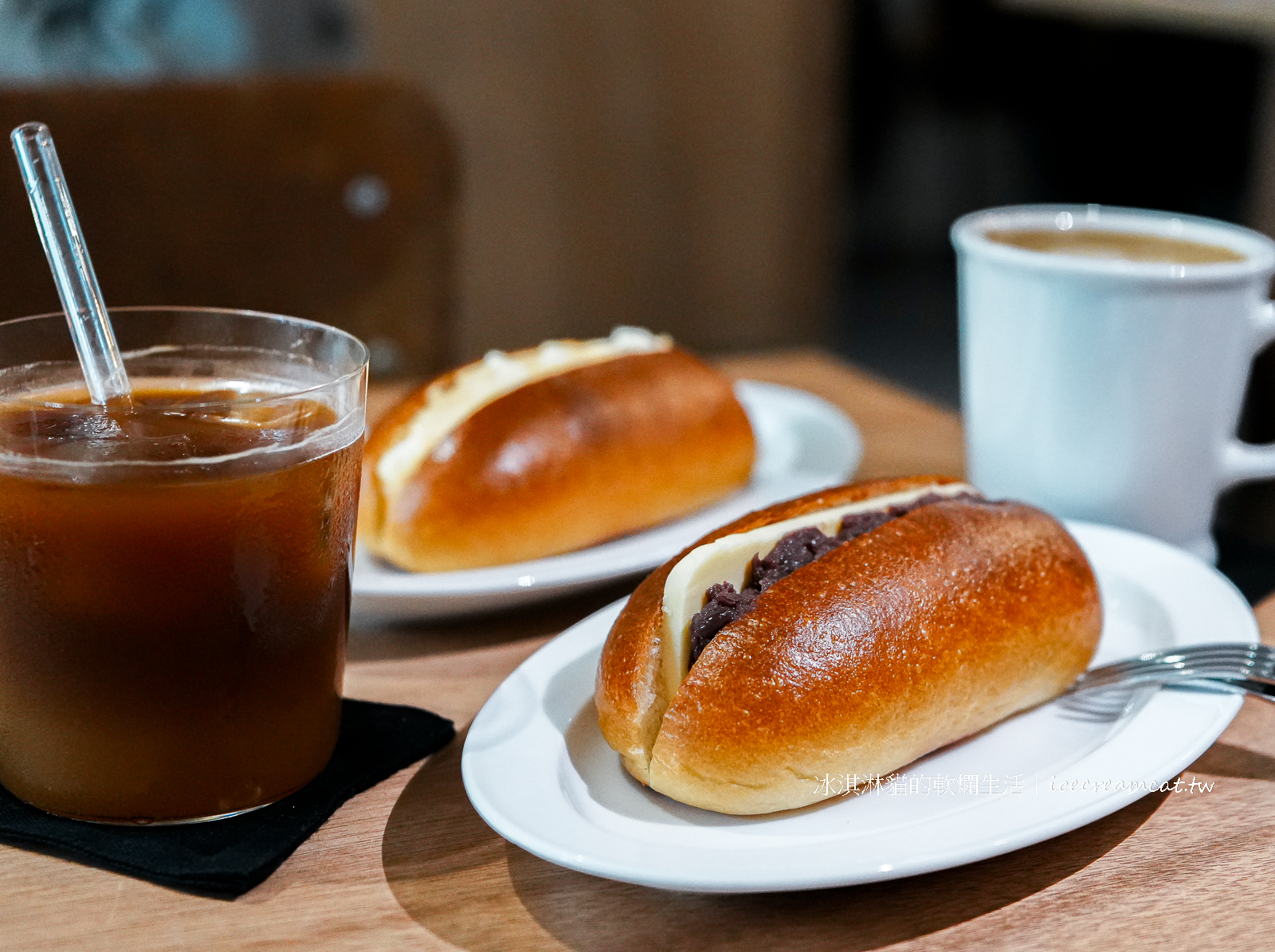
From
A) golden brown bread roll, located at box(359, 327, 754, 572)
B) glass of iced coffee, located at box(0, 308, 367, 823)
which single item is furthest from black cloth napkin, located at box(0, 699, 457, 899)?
golden brown bread roll, located at box(359, 327, 754, 572)

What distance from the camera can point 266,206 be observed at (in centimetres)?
277

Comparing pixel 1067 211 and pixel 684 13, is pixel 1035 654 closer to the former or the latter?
pixel 1067 211

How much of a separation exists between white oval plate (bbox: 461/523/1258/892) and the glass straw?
0.28m

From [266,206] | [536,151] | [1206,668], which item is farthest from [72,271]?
[536,151]

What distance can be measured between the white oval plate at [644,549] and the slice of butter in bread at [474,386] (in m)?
0.09

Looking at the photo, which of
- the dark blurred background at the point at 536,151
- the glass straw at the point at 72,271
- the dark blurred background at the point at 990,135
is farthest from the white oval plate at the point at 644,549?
the dark blurred background at the point at 990,135

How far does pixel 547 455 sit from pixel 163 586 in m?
0.51

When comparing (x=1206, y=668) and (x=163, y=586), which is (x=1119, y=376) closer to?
(x=1206, y=668)

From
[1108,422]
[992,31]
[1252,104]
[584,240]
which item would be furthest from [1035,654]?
[992,31]

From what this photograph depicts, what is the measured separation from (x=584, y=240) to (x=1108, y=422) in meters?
2.48

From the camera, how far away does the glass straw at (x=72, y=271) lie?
0.63m

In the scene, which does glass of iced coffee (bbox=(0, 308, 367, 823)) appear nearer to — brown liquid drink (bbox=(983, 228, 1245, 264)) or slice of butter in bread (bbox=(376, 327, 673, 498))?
slice of butter in bread (bbox=(376, 327, 673, 498))

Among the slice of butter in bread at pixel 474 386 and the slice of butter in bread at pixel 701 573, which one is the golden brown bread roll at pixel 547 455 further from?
the slice of butter in bread at pixel 701 573

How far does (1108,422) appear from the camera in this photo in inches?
38.4
